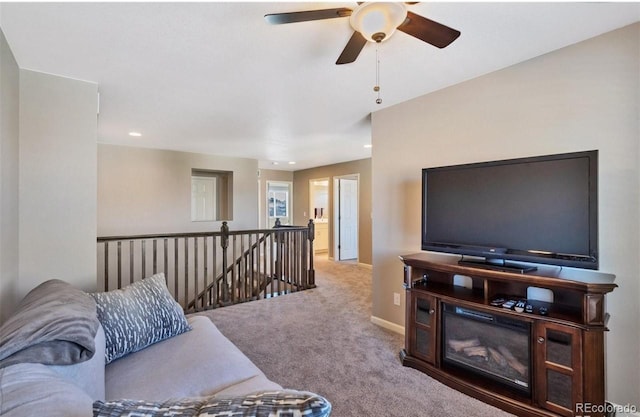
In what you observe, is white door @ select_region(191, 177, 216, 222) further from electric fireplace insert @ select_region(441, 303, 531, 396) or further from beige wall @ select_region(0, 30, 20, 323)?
electric fireplace insert @ select_region(441, 303, 531, 396)

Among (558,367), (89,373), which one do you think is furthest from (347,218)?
(89,373)

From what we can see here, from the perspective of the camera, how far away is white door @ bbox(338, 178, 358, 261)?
7152mm

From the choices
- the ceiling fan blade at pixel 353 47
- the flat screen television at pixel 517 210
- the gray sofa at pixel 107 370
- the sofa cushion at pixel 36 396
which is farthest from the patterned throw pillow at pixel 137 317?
the flat screen television at pixel 517 210

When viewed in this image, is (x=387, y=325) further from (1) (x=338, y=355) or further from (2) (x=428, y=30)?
(2) (x=428, y=30)

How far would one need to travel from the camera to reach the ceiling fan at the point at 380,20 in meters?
1.33

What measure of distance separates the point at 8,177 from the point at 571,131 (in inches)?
144

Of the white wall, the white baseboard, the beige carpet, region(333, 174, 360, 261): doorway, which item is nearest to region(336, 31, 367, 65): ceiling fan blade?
the beige carpet

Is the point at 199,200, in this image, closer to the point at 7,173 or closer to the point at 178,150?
the point at 178,150

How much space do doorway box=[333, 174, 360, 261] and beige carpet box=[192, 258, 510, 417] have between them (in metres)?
2.96

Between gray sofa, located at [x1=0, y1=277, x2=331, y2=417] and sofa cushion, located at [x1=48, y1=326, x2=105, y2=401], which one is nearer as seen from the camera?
gray sofa, located at [x1=0, y1=277, x2=331, y2=417]

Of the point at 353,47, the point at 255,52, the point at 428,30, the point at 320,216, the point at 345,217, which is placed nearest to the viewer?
the point at 428,30

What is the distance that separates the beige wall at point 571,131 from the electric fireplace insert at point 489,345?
1.55ft

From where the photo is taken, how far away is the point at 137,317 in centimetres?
168

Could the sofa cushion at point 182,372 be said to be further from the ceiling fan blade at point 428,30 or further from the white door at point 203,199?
the white door at point 203,199
